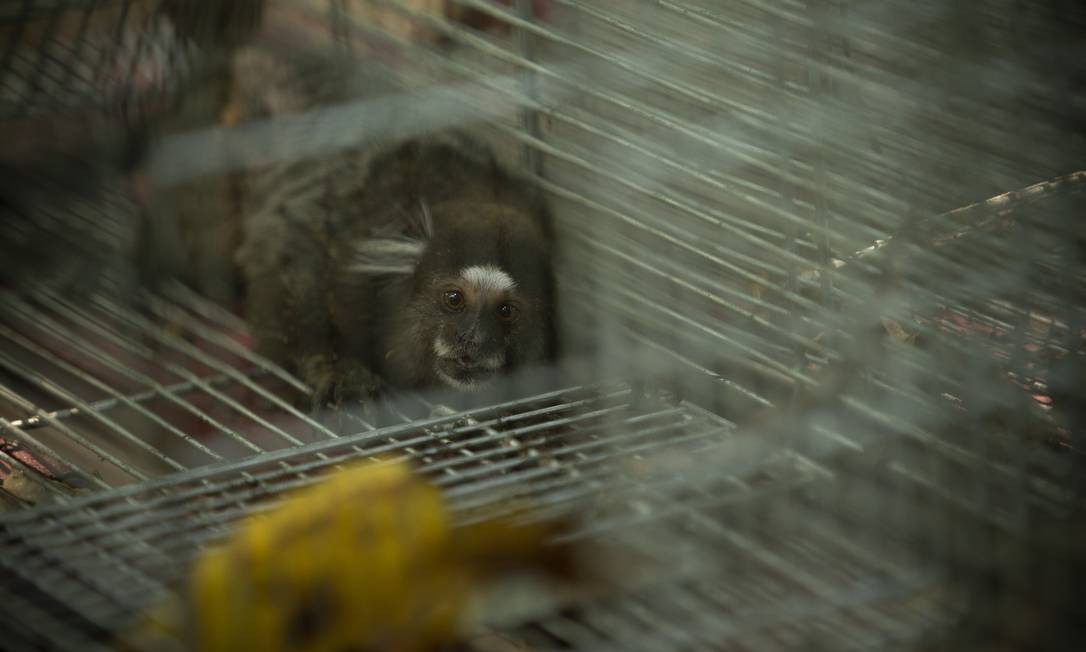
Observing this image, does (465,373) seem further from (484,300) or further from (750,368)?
(750,368)

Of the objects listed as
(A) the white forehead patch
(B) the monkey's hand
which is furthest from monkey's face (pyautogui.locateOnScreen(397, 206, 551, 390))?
(B) the monkey's hand

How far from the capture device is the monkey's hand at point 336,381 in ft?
7.29

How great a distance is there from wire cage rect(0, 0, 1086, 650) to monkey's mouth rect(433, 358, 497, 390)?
0.16 feet

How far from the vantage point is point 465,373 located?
216cm

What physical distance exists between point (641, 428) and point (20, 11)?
63.7 inches

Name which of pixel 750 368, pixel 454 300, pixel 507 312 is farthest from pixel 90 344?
pixel 750 368

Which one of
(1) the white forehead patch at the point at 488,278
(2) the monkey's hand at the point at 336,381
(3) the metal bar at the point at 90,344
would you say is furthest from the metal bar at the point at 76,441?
(1) the white forehead patch at the point at 488,278

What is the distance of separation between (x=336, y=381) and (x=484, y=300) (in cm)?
41

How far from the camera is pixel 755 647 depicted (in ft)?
3.81

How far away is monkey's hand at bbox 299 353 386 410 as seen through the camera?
7.29ft

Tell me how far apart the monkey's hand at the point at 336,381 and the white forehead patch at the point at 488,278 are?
0.35 m

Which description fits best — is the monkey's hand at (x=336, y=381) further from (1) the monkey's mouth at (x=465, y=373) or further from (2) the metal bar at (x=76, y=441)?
(2) the metal bar at (x=76, y=441)

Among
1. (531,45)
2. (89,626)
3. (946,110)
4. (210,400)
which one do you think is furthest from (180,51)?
(946,110)

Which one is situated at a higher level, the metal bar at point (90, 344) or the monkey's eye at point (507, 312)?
the monkey's eye at point (507, 312)
